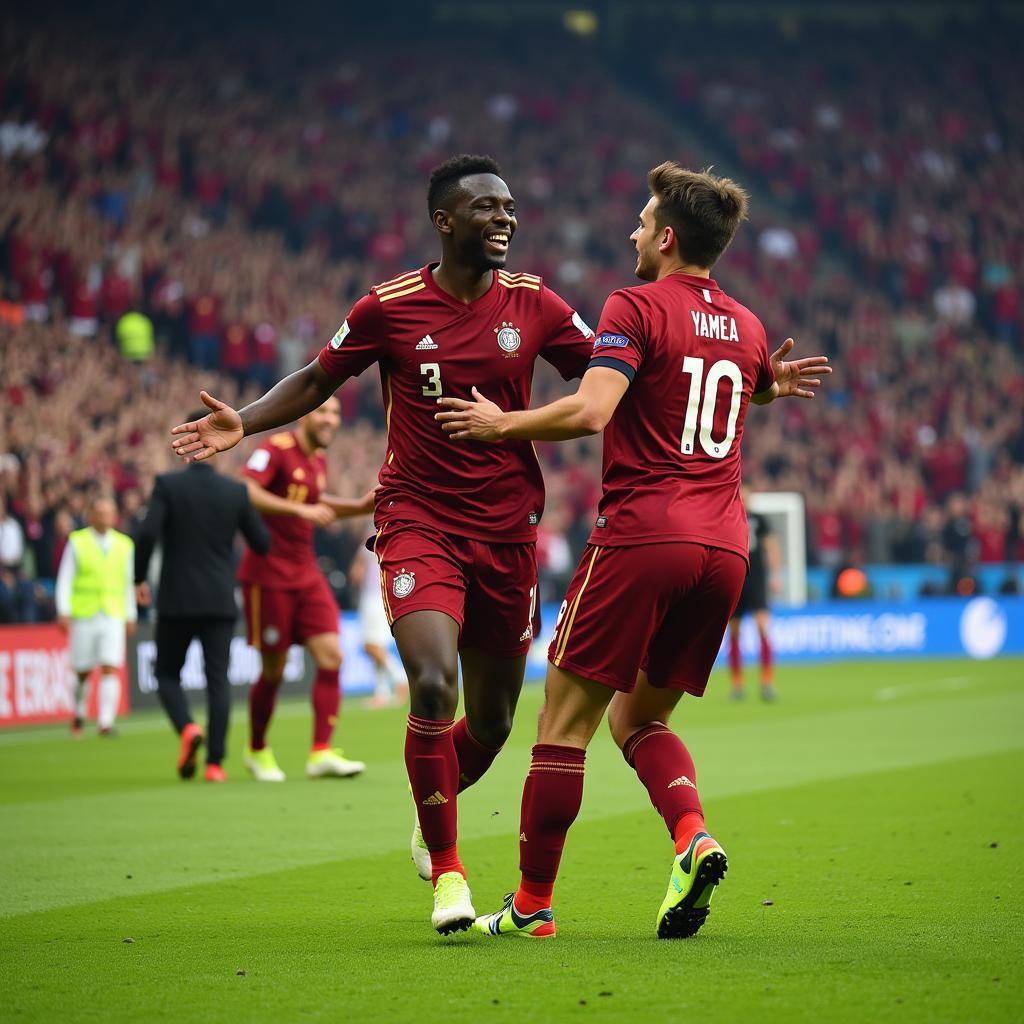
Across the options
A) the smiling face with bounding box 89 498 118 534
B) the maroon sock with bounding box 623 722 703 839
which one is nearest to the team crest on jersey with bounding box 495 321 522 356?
the maroon sock with bounding box 623 722 703 839

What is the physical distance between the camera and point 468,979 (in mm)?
5074

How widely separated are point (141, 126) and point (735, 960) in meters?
27.9

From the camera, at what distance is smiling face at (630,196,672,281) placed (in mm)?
5859

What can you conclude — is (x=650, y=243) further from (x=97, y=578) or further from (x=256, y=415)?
(x=97, y=578)

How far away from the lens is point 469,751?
658 centimetres

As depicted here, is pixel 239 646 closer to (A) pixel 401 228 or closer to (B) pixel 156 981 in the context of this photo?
(B) pixel 156 981

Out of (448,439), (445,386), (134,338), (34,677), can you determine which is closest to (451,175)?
(445,386)

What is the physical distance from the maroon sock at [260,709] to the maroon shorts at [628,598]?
18.8ft

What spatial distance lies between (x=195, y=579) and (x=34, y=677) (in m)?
6.04

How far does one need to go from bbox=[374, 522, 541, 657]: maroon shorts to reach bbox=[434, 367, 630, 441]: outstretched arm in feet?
1.74

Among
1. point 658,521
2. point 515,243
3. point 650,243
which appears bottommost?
point 658,521

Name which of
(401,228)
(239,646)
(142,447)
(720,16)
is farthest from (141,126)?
(720,16)

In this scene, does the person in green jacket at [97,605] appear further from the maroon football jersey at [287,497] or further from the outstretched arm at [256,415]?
the outstretched arm at [256,415]

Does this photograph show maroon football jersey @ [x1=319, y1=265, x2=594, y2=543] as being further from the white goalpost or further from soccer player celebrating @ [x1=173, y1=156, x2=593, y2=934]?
the white goalpost
